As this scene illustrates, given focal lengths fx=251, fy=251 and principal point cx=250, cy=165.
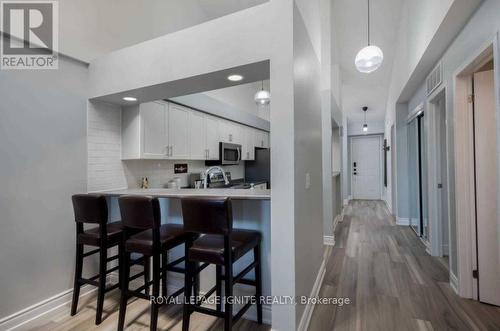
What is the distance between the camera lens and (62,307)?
232 cm

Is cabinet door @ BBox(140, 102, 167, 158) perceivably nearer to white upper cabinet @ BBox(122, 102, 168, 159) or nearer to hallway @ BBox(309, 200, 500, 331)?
white upper cabinet @ BBox(122, 102, 168, 159)

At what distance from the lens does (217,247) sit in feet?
5.64

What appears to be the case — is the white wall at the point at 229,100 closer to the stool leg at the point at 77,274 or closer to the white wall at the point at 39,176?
the white wall at the point at 39,176

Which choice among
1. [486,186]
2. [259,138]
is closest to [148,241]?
[486,186]

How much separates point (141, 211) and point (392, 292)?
2.52m

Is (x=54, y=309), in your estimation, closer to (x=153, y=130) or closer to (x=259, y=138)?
(x=153, y=130)

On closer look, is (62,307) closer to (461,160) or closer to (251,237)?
(251,237)

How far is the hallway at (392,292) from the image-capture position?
2041 millimetres

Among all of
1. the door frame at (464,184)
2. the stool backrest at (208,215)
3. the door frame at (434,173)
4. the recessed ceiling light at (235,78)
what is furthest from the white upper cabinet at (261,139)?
the stool backrest at (208,215)

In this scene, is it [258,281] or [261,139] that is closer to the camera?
[258,281]

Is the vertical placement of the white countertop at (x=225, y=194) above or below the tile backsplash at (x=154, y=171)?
below

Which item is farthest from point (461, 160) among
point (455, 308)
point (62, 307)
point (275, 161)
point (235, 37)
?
point (62, 307)

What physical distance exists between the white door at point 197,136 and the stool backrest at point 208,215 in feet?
7.12

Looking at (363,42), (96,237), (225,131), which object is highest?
(363,42)
